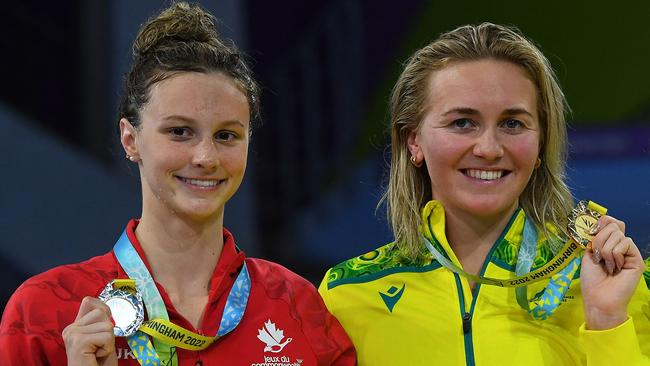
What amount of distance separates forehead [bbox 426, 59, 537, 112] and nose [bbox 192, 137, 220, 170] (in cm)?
66

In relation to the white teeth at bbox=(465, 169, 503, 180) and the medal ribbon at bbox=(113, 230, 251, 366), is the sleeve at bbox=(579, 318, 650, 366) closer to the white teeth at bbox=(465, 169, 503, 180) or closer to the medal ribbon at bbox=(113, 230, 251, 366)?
the white teeth at bbox=(465, 169, 503, 180)

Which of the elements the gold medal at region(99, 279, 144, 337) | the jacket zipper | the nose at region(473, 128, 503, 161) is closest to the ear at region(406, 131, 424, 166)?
the nose at region(473, 128, 503, 161)

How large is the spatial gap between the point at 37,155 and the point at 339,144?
5.38 feet

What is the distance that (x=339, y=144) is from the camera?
6270mm

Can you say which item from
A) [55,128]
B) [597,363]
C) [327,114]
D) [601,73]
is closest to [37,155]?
[55,128]

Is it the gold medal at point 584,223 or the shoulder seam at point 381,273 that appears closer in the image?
the gold medal at point 584,223

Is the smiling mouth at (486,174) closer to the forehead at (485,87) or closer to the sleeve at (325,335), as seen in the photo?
the forehead at (485,87)

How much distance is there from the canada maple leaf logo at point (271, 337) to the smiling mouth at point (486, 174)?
0.66m

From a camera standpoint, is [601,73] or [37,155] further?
[37,155]

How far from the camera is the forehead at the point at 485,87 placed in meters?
3.05

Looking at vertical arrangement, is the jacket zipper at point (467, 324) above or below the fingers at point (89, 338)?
below

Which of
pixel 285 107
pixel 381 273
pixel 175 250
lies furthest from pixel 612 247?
pixel 285 107

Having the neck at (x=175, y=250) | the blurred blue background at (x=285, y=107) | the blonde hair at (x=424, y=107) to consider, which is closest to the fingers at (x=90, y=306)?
the neck at (x=175, y=250)

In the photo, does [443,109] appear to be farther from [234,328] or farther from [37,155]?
[37,155]
